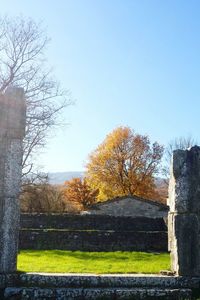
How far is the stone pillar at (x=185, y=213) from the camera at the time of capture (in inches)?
330

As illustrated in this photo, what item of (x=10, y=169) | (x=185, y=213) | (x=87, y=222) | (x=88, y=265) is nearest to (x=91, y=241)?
(x=87, y=222)

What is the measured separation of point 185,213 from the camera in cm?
855

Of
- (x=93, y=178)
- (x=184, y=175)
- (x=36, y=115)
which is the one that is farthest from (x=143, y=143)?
(x=184, y=175)

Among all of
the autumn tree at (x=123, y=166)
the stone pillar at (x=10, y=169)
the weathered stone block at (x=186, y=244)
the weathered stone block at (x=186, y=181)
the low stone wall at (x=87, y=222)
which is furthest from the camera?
the autumn tree at (x=123, y=166)

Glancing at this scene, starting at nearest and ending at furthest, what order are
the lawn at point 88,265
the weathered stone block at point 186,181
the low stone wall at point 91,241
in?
1. the weathered stone block at point 186,181
2. the lawn at point 88,265
3. the low stone wall at point 91,241

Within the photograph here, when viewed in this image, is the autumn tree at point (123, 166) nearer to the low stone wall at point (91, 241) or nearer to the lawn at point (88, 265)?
the low stone wall at point (91, 241)

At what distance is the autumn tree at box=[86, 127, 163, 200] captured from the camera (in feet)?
167

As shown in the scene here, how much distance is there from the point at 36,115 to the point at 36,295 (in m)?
24.3

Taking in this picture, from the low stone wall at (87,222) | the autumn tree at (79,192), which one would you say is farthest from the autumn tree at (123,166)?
the low stone wall at (87,222)

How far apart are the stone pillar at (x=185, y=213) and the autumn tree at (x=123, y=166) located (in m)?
41.6

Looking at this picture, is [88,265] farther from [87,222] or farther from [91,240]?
[87,222]

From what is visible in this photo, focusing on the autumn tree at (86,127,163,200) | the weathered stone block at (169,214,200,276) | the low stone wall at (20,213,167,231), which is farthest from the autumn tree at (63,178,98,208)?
the weathered stone block at (169,214,200,276)

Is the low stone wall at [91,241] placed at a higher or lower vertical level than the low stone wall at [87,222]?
lower

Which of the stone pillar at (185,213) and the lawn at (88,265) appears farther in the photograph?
the lawn at (88,265)
